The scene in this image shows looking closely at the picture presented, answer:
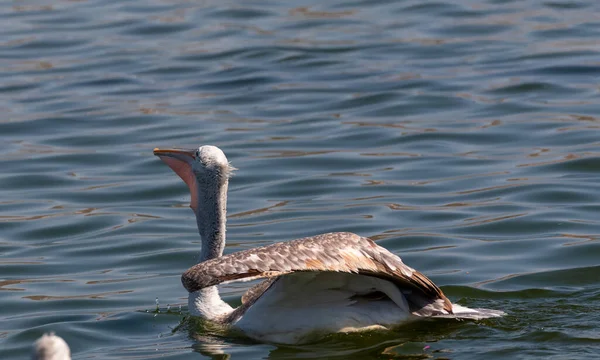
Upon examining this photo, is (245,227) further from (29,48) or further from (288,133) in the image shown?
(29,48)

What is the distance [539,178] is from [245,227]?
267 centimetres

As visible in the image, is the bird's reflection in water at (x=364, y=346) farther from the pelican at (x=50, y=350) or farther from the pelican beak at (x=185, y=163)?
the pelican at (x=50, y=350)

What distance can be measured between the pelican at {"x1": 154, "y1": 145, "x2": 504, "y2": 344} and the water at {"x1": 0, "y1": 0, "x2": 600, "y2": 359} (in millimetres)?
135

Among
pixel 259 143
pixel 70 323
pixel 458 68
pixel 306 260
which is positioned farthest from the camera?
pixel 458 68

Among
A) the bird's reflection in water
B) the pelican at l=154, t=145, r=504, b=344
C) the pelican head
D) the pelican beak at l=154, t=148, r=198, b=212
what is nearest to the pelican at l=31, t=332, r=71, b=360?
the pelican at l=154, t=145, r=504, b=344

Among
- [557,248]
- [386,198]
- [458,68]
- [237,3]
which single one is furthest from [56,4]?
[557,248]

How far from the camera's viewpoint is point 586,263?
8539 millimetres

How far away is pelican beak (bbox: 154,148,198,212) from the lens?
7914 mm

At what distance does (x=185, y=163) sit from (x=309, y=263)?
6.20 ft

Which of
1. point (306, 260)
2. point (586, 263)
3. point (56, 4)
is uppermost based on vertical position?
point (56, 4)

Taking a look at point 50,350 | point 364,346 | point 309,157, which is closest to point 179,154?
point 364,346

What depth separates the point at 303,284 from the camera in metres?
6.84

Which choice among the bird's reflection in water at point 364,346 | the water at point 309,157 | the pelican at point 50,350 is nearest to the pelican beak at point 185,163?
the water at point 309,157

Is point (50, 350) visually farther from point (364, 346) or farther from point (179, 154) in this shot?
point (179, 154)
